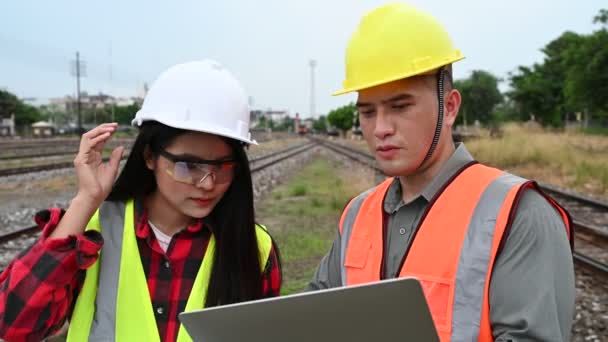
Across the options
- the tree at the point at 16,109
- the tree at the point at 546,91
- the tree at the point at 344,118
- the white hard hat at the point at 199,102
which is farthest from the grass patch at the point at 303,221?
the tree at the point at 16,109

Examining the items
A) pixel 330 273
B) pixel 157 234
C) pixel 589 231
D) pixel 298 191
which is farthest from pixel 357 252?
pixel 298 191

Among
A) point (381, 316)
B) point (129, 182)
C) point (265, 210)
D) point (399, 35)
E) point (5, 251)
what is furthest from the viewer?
point (265, 210)

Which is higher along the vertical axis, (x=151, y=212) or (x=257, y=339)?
(x=151, y=212)

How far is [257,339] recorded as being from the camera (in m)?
1.37

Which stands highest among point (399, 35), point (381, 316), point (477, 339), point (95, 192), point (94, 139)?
point (399, 35)

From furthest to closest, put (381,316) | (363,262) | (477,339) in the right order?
(363,262) → (477,339) → (381,316)

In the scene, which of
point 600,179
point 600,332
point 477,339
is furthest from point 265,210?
point 477,339

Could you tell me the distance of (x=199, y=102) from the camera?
202cm

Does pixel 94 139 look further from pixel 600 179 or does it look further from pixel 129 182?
pixel 600 179

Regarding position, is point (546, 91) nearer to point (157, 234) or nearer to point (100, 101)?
point (100, 101)

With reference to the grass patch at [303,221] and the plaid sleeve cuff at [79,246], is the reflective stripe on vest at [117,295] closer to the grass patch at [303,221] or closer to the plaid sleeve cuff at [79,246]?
the plaid sleeve cuff at [79,246]

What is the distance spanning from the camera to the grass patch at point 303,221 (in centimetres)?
676

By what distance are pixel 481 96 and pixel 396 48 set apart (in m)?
58.5

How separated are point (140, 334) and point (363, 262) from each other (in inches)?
30.3
